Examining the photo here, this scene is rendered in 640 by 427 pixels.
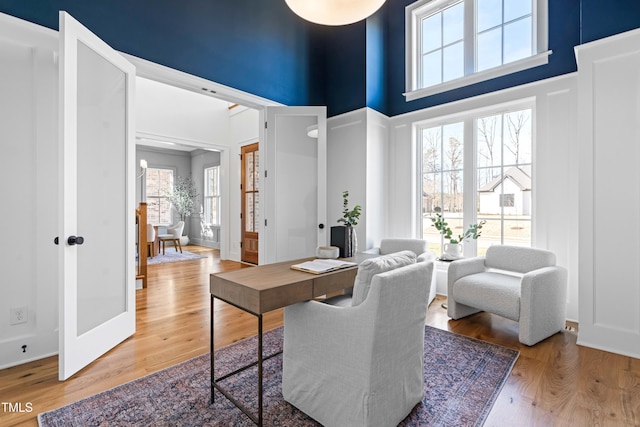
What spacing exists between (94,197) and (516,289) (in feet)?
11.3

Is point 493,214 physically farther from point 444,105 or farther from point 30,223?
point 30,223

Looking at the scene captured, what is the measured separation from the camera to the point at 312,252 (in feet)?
13.5

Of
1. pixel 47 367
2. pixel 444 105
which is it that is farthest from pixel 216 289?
pixel 444 105

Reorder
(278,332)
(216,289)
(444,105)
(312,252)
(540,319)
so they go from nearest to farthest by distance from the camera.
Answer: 1. (216,289)
2. (540,319)
3. (278,332)
4. (444,105)
5. (312,252)

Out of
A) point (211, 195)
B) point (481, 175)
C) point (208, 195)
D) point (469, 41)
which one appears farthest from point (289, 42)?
point (208, 195)

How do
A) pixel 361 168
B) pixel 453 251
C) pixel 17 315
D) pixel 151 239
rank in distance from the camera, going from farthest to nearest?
1. pixel 151 239
2. pixel 361 168
3. pixel 453 251
4. pixel 17 315

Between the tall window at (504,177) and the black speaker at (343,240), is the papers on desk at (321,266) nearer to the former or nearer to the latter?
the black speaker at (343,240)

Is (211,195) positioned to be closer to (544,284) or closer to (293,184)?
(293,184)

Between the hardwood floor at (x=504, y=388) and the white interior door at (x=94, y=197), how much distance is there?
0.19 m

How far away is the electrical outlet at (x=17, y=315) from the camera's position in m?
2.18

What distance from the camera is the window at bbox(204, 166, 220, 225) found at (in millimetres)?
8516

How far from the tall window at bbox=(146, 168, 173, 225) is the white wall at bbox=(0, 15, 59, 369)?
7128mm

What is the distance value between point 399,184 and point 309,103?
1698 millimetres

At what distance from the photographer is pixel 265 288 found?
58.1 inches
